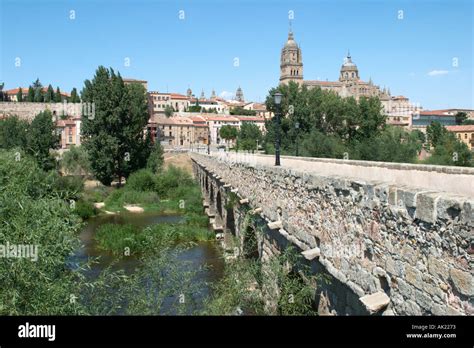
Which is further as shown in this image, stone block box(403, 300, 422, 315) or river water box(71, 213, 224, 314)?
river water box(71, 213, 224, 314)

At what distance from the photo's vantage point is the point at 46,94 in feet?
288

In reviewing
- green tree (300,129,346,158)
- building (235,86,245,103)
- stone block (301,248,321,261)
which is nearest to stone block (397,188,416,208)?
stone block (301,248,321,261)

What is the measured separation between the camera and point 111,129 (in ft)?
129

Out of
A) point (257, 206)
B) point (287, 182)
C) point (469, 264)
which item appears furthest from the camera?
point (257, 206)

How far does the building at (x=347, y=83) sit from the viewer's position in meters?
108

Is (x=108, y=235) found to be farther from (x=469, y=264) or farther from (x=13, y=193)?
(x=469, y=264)

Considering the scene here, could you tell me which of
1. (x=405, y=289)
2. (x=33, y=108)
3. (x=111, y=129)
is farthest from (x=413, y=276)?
(x=33, y=108)

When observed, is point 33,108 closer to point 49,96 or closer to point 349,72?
point 49,96

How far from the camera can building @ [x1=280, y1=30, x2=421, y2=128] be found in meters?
108

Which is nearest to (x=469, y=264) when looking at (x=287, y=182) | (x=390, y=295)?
(x=390, y=295)

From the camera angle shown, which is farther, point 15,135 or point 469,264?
point 15,135

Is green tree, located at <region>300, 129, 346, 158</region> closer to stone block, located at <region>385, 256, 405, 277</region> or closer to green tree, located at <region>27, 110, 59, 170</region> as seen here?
green tree, located at <region>27, 110, 59, 170</region>
